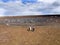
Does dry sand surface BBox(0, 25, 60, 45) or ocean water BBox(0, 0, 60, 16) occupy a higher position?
ocean water BBox(0, 0, 60, 16)

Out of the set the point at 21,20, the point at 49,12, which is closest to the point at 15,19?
the point at 21,20

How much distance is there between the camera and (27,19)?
1121mm

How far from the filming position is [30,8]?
1.12 meters

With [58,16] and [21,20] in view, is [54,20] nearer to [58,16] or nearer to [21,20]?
[58,16]

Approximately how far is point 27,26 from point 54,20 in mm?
245

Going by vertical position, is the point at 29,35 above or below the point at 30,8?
below

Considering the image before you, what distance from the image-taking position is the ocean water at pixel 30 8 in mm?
1106

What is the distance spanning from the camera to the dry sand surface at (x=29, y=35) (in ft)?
3.62

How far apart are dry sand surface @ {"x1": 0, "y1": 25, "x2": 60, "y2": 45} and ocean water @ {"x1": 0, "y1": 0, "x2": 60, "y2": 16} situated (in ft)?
0.41

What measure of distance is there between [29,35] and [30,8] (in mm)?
238

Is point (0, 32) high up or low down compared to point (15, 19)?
down

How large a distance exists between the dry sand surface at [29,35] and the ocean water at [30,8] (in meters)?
0.13

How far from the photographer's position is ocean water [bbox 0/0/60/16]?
43.6 inches

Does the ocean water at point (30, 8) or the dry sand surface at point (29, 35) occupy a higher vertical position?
the ocean water at point (30, 8)
